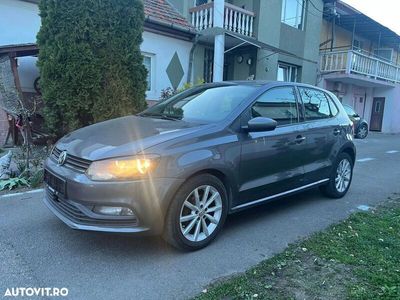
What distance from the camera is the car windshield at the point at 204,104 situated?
3.91 meters

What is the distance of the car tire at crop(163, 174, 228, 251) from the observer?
324cm

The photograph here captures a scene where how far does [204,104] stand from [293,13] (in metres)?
13.8

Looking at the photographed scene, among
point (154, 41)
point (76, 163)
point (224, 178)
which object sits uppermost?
point (154, 41)

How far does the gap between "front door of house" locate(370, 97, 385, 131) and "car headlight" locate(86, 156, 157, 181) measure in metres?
23.8

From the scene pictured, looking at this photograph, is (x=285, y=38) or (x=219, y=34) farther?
(x=285, y=38)

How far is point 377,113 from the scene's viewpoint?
2364 centimetres

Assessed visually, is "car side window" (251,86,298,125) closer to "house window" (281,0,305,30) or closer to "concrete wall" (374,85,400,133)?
"house window" (281,0,305,30)

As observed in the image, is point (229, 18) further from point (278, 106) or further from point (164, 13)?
point (278, 106)

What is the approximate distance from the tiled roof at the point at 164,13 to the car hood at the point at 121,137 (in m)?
7.70

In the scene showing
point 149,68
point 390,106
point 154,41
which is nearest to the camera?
point 154,41

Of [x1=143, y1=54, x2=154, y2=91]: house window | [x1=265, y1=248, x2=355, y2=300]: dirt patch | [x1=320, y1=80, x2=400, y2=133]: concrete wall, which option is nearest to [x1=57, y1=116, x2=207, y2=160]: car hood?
[x1=265, y1=248, x2=355, y2=300]: dirt patch

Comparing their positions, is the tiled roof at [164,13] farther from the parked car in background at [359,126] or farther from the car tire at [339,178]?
the parked car in background at [359,126]

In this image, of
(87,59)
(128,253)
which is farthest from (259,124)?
(87,59)

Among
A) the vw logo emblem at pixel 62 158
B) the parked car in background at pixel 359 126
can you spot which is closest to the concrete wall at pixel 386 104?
the parked car in background at pixel 359 126
